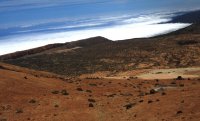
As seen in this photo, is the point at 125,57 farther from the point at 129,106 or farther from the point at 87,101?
the point at 129,106

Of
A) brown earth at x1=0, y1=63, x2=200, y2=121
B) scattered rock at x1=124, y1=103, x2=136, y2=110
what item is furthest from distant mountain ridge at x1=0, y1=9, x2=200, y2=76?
scattered rock at x1=124, y1=103, x2=136, y2=110

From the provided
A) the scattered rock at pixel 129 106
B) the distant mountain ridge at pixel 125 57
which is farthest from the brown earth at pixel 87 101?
the distant mountain ridge at pixel 125 57

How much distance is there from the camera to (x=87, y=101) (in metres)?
25.2

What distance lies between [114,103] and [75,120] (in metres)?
4.03

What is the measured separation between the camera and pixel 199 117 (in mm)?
17000

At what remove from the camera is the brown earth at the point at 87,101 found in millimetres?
19609

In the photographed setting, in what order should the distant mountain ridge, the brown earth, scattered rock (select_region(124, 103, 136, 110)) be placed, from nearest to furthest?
the brown earth, scattered rock (select_region(124, 103, 136, 110)), the distant mountain ridge

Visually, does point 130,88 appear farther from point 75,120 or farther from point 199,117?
point 199,117

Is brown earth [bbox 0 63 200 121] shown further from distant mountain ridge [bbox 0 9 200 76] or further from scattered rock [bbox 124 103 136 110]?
distant mountain ridge [bbox 0 9 200 76]

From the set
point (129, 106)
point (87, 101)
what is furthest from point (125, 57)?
point (129, 106)

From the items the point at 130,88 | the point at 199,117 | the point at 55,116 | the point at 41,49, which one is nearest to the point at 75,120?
the point at 55,116

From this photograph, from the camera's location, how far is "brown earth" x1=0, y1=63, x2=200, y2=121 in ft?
64.3

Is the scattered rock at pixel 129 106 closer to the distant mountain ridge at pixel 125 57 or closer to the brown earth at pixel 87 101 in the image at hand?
the brown earth at pixel 87 101

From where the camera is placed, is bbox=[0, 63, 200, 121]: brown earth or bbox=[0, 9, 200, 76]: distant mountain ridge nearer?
bbox=[0, 63, 200, 121]: brown earth
